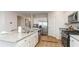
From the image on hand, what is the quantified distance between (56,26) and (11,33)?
77cm

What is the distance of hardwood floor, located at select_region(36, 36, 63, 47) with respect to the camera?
4.75ft

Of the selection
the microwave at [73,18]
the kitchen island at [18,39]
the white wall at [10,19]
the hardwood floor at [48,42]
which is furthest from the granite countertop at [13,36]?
the microwave at [73,18]

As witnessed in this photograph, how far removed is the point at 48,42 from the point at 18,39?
496 mm

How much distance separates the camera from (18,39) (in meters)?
1.47

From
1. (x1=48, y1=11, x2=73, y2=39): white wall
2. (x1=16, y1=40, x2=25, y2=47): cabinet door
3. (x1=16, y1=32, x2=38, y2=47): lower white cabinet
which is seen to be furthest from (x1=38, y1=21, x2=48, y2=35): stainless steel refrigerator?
(x1=16, y1=40, x2=25, y2=47): cabinet door

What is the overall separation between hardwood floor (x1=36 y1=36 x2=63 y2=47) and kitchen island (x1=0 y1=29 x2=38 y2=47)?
0.31ft

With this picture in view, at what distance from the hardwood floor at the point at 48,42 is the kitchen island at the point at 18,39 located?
0.09 metres

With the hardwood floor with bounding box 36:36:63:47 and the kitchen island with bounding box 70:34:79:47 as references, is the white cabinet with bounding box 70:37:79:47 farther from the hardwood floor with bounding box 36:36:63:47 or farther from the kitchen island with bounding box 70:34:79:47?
the hardwood floor with bounding box 36:36:63:47

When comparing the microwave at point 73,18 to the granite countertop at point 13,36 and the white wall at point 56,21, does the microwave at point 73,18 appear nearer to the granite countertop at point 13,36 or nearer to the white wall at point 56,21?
A: the white wall at point 56,21

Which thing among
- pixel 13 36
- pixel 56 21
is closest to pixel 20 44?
pixel 13 36

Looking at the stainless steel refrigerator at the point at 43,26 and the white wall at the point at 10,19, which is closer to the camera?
the white wall at the point at 10,19

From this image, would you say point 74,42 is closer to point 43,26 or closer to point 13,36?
point 43,26

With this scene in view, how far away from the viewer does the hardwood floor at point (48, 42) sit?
1.45 meters
